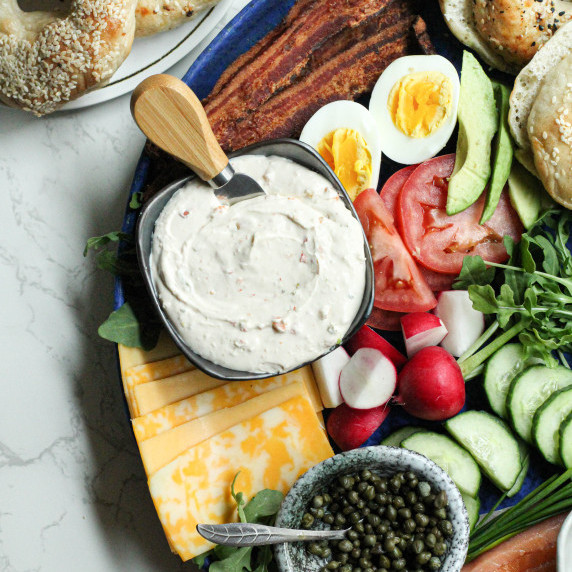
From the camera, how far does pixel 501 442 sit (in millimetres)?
2406

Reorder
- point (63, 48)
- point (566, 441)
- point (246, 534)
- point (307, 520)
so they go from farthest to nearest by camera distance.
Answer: point (566, 441)
point (63, 48)
point (307, 520)
point (246, 534)

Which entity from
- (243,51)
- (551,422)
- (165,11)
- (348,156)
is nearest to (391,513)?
(551,422)

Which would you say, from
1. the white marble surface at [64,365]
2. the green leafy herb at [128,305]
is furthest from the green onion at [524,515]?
the green leafy herb at [128,305]

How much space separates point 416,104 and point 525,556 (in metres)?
1.73

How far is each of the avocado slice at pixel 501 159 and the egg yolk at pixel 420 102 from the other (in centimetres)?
21

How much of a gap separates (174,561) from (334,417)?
85 cm

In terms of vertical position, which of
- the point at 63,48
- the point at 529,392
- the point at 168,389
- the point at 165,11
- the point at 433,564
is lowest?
the point at 529,392

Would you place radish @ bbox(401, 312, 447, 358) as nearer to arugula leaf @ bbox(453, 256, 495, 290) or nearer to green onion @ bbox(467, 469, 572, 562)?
arugula leaf @ bbox(453, 256, 495, 290)

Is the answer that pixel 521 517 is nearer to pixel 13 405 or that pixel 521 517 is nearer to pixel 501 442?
pixel 501 442

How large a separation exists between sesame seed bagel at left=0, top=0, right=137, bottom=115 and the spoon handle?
1.57 metres

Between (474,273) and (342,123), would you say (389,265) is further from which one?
(342,123)

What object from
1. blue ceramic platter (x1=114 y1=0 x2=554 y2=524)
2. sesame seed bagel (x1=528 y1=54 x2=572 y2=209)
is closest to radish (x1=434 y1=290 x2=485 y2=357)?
blue ceramic platter (x1=114 y1=0 x2=554 y2=524)

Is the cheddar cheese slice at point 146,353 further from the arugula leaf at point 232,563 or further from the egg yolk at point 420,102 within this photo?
the egg yolk at point 420,102

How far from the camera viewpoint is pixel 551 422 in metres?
2.37
